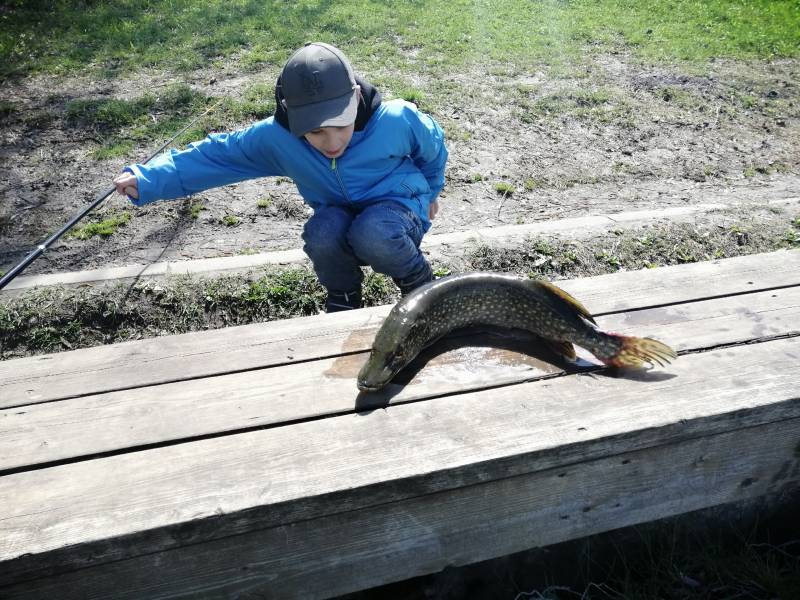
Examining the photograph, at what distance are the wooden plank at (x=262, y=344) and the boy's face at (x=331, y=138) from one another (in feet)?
2.92

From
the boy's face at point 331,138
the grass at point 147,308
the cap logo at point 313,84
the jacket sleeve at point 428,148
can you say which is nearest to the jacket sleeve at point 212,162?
the boy's face at point 331,138

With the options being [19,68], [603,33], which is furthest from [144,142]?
[603,33]

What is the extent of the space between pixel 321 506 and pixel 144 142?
542 cm

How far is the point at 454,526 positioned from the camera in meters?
2.52

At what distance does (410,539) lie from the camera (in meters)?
2.49

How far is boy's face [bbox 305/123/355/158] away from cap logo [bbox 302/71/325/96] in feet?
→ 0.60

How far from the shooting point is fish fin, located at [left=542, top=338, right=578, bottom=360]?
2865 mm

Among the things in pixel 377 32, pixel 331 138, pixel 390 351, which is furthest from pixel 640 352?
pixel 377 32

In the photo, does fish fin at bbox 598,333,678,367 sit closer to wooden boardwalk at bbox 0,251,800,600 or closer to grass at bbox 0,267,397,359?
wooden boardwalk at bbox 0,251,800,600

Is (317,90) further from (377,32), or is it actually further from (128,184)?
(377,32)

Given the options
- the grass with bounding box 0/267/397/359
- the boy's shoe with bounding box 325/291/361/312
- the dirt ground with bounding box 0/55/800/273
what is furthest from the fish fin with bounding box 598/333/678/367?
the dirt ground with bounding box 0/55/800/273

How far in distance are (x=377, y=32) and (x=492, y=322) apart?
7.76 m

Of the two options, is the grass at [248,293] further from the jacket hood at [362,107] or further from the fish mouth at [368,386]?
the fish mouth at [368,386]

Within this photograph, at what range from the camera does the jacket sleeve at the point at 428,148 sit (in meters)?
3.69
